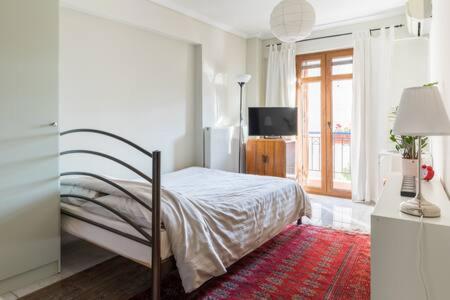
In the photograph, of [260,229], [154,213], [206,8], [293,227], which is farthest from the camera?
[206,8]

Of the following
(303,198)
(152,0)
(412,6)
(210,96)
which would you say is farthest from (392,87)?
(152,0)

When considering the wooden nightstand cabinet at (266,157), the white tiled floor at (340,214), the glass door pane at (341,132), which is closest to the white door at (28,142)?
the white tiled floor at (340,214)

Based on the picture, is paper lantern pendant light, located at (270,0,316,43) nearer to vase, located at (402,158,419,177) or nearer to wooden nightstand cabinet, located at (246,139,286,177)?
vase, located at (402,158,419,177)

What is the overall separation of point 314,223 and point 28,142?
2893mm

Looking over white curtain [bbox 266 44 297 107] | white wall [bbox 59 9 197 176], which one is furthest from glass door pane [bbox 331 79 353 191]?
white wall [bbox 59 9 197 176]

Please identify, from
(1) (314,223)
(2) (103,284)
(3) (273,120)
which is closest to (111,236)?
(2) (103,284)

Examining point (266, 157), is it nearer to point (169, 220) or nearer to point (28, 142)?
point (169, 220)

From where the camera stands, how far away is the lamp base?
1297 millimetres

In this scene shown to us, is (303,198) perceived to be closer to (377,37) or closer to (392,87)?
(392,87)

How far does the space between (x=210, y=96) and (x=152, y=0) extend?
1435 mm

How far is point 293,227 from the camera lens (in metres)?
3.39

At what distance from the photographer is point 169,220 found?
178 cm

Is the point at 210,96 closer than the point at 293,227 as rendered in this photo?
No

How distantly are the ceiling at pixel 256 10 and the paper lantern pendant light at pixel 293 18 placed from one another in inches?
51.0
